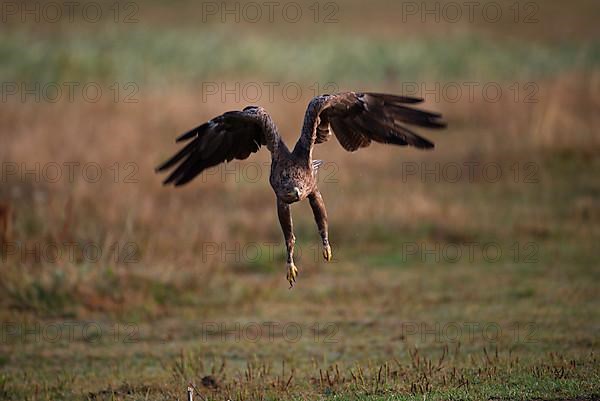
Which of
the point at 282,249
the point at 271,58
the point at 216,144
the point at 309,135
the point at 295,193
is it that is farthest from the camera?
the point at 271,58

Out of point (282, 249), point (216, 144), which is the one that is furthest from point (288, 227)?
point (282, 249)

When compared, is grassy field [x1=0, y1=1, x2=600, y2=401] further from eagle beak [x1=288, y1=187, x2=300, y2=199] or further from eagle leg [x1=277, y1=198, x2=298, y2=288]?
eagle beak [x1=288, y1=187, x2=300, y2=199]

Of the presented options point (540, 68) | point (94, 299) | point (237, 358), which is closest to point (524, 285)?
point (237, 358)

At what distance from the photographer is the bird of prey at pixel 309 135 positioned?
894 cm

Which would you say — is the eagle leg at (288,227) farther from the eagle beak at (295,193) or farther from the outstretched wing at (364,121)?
the outstretched wing at (364,121)

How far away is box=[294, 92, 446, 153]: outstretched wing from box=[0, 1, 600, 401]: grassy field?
6.46ft

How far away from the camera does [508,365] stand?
9.27 meters

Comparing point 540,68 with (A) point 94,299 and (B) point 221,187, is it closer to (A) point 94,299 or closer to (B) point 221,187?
(B) point 221,187

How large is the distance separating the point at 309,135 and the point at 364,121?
0.65 meters

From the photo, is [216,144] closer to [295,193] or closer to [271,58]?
[295,193]

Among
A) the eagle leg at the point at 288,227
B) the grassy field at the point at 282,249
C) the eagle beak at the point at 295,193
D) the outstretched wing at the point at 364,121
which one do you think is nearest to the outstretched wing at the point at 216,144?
the outstretched wing at the point at 364,121

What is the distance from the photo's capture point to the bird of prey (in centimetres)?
894

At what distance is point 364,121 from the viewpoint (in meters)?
9.44

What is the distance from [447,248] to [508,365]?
22.3 feet
